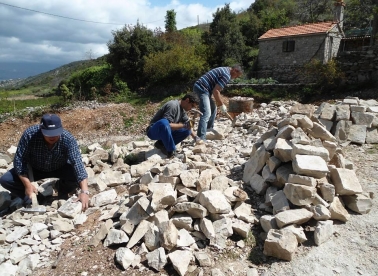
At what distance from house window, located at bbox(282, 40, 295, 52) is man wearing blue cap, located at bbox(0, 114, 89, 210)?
1426cm

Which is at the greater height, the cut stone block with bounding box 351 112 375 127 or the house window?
the house window

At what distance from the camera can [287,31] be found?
15.5m

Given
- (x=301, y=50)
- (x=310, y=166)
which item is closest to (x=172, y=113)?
(x=310, y=166)

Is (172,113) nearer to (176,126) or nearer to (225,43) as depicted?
(176,126)

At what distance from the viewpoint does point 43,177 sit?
3.72m

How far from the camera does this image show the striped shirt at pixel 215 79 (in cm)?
530

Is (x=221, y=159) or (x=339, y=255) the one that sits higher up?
(x=221, y=159)

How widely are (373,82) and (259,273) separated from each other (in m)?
10.5

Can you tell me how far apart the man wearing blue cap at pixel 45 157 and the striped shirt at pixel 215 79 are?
2.68 meters


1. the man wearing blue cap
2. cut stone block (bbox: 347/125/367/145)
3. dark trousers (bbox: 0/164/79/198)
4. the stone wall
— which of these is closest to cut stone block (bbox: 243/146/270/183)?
the man wearing blue cap

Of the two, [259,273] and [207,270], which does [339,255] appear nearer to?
[259,273]

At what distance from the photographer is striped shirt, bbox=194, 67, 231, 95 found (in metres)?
5.30

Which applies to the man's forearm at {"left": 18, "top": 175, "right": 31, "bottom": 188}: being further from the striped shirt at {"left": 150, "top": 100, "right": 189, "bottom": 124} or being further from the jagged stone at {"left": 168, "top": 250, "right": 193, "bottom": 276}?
the striped shirt at {"left": 150, "top": 100, "right": 189, "bottom": 124}

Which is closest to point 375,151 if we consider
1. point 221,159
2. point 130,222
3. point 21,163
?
point 221,159
